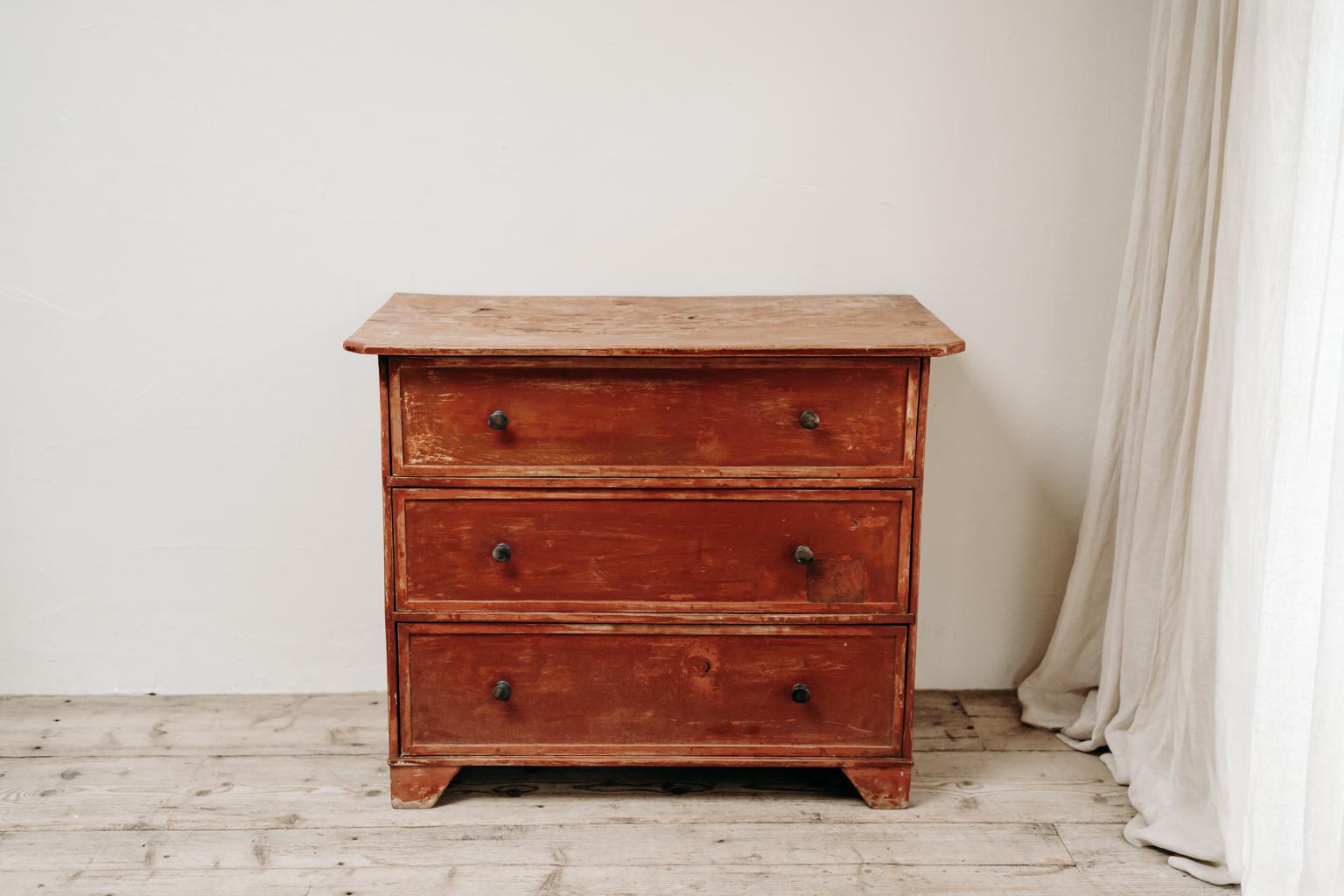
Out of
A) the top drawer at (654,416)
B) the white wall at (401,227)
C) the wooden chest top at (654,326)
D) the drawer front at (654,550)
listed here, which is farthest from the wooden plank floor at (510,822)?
the wooden chest top at (654,326)

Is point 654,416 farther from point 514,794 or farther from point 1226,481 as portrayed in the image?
point 1226,481

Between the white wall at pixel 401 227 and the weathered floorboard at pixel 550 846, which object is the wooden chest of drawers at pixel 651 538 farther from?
the white wall at pixel 401 227

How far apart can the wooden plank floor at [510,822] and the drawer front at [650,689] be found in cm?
13

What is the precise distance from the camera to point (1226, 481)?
204cm

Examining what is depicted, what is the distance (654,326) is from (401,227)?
2.08 feet

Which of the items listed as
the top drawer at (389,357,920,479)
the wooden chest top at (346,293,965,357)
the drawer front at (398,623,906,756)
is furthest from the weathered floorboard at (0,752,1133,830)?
the wooden chest top at (346,293,965,357)

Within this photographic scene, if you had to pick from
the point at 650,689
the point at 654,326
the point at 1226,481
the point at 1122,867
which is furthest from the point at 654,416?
the point at 1122,867

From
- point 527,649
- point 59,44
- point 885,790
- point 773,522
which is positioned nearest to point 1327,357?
point 773,522

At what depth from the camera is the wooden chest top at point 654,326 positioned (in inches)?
78.7

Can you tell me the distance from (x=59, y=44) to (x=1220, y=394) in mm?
2265

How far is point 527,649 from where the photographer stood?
7.09 feet

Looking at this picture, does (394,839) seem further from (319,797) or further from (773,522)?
(773,522)

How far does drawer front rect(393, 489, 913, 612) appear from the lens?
2102 millimetres

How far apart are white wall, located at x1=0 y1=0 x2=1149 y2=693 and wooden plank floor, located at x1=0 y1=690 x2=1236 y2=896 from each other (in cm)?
27
